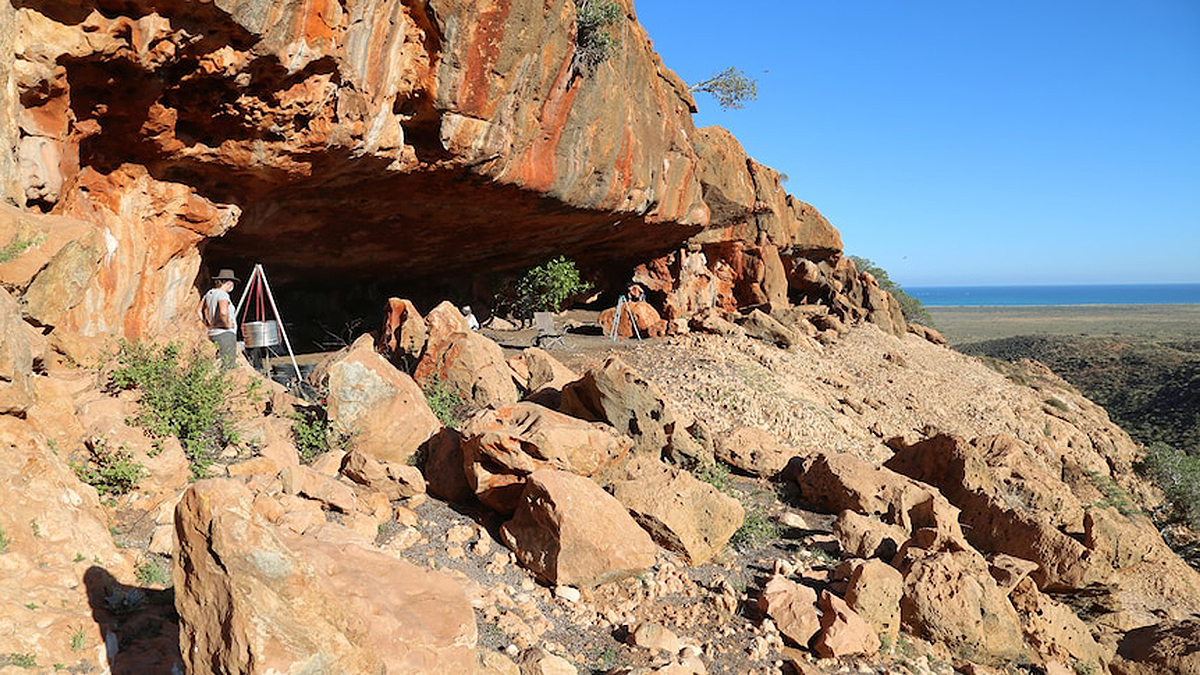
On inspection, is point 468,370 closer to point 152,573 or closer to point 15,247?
point 15,247

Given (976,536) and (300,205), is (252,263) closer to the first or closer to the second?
(300,205)

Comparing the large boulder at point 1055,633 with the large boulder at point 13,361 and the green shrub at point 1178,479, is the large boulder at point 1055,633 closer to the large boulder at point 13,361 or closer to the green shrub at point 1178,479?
the large boulder at point 13,361

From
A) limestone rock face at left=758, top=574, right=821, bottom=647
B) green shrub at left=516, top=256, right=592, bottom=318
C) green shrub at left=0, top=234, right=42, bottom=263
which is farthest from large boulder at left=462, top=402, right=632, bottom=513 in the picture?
green shrub at left=516, top=256, right=592, bottom=318

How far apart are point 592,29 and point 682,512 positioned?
32.3ft

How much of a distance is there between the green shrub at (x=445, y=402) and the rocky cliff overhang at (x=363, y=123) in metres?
3.43

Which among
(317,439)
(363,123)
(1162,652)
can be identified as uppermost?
(363,123)

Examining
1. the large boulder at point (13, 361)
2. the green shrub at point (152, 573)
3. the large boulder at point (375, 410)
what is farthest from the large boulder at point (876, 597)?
the large boulder at point (13, 361)

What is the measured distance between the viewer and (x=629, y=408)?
845 cm

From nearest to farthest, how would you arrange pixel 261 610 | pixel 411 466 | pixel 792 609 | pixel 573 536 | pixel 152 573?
pixel 261 610
pixel 152 573
pixel 792 609
pixel 573 536
pixel 411 466

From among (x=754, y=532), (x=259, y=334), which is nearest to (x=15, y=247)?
(x=259, y=334)

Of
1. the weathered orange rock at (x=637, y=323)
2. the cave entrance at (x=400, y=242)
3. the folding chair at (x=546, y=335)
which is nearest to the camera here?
the cave entrance at (x=400, y=242)

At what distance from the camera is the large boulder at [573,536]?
18.4 feet

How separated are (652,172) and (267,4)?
11.2 metres

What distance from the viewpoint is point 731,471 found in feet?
31.0
